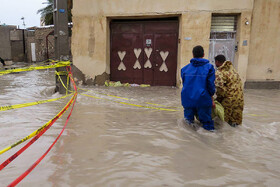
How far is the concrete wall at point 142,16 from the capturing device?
8.36 meters

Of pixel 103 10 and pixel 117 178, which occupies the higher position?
pixel 103 10

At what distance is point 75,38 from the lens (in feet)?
30.9

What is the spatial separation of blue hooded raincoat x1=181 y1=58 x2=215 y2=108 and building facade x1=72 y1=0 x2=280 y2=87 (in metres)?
5.16

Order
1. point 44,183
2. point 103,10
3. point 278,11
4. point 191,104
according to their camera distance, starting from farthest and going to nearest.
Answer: point 103,10 < point 278,11 < point 191,104 < point 44,183

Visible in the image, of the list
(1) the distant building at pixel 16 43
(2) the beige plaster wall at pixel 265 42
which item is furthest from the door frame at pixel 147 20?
(1) the distant building at pixel 16 43

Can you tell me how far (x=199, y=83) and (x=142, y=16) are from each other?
6000 mm

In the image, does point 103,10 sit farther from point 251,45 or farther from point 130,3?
point 251,45

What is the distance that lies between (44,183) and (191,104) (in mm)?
2400

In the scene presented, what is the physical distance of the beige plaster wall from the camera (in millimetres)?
8477

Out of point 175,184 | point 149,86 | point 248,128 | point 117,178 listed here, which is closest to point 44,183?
point 117,178

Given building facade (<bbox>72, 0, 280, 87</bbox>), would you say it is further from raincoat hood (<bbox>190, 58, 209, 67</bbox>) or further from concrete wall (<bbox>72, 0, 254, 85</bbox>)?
raincoat hood (<bbox>190, 58, 209, 67</bbox>)

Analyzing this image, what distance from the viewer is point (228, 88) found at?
4.04 meters

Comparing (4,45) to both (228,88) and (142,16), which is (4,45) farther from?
(228,88)

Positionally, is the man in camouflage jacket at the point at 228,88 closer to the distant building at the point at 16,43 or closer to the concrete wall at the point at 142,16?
the concrete wall at the point at 142,16
